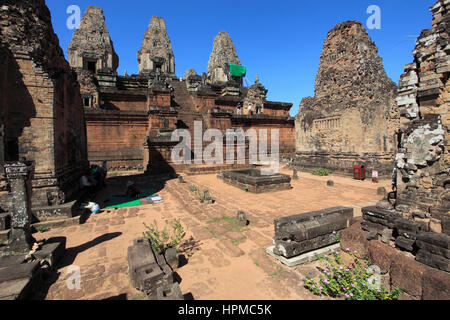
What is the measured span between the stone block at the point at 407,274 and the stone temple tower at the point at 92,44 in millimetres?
29300

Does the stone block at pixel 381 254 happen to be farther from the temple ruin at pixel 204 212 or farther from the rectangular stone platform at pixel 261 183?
the rectangular stone platform at pixel 261 183

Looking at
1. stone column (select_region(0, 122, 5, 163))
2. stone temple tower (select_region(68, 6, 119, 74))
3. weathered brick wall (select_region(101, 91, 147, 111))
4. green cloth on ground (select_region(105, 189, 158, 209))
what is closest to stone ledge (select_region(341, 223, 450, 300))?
green cloth on ground (select_region(105, 189, 158, 209))

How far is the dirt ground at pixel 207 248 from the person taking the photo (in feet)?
9.48

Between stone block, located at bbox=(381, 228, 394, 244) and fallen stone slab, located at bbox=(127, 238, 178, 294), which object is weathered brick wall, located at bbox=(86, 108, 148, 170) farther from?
stone block, located at bbox=(381, 228, 394, 244)

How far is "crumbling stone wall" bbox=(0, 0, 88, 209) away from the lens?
5383mm

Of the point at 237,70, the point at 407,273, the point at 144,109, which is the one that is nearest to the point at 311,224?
the point at 407,273

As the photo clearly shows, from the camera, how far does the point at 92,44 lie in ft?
83.7

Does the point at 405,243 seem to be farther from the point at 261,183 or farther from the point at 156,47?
the point at 156,47

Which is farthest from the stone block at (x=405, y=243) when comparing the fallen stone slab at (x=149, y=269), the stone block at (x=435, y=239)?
the fallen stone slab at (x=149, y=269)

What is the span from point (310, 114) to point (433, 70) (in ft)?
41.4

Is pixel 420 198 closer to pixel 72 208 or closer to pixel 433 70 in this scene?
pixel 433 70

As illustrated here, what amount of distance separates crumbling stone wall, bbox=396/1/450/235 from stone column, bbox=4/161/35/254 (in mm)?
6608

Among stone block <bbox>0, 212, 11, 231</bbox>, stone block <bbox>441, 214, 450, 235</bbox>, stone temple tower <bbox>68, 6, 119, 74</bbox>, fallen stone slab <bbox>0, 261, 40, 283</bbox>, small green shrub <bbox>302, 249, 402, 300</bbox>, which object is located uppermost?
stone temple tower <bbox>68, 6, 119, 74</bbox>
